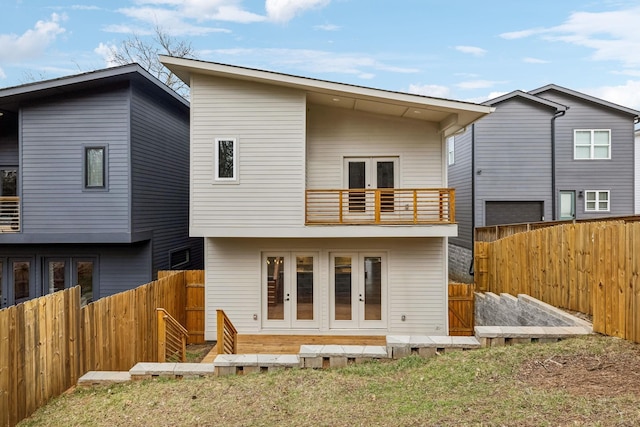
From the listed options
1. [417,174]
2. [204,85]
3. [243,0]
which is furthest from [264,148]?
[243,0]

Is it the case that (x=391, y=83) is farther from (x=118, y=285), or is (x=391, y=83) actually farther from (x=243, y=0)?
(x=118, y=285)

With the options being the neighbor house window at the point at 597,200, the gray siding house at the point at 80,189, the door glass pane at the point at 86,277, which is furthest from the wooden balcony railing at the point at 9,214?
the neighbor house window at the point at 597,200

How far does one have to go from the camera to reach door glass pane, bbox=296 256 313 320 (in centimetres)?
1030

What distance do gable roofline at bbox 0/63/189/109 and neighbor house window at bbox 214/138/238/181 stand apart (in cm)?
345

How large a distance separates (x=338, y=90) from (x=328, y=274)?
181 inches

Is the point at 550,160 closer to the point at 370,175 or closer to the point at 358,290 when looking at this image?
the point at 370,175

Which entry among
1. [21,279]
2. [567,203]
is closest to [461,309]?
[567,203]

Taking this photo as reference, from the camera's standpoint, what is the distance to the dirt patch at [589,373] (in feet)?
14.1

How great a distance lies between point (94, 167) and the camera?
10930 mm

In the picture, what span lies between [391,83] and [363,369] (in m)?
34.2

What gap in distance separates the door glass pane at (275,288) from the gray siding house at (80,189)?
12.8 ft

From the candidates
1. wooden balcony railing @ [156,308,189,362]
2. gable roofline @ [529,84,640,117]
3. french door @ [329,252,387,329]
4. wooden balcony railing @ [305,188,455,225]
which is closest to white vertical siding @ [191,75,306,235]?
wooden balcony railing @ [305,188,455,225]

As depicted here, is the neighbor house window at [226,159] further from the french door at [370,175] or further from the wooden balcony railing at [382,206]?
the french door at [370,175]

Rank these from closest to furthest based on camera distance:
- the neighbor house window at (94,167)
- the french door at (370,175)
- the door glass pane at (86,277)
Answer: the french door at (370,175), the neighbor house window at (94,167), the door glass pane at (86,277)
